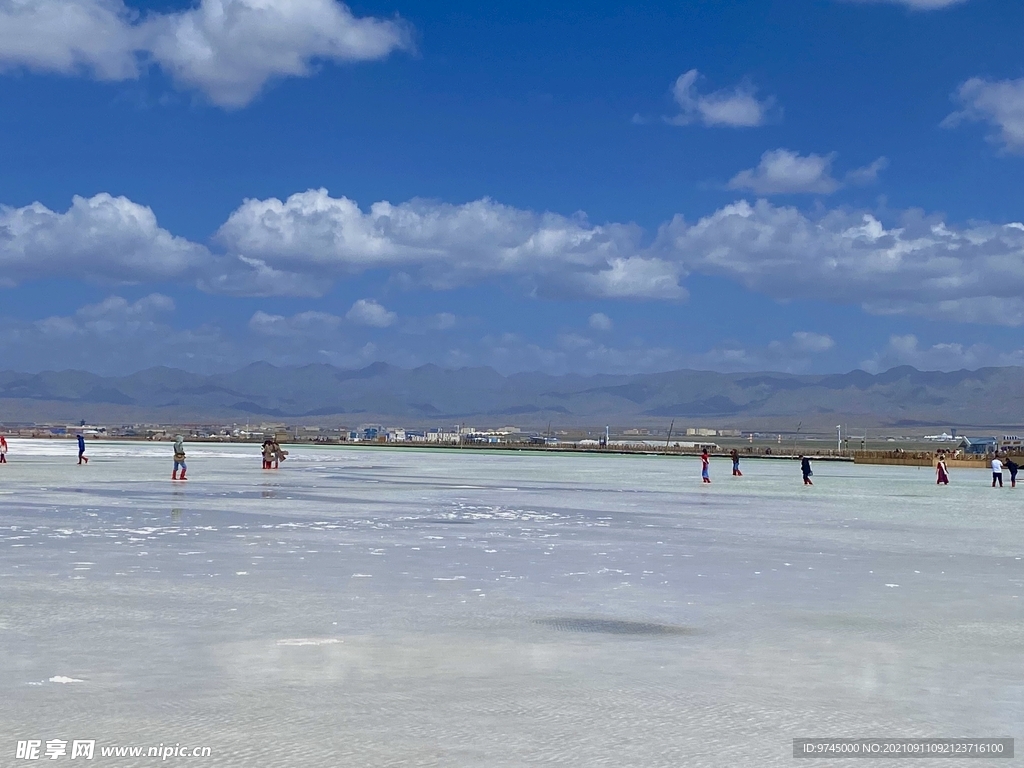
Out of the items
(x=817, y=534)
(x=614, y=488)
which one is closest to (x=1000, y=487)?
(x=614, y=488)

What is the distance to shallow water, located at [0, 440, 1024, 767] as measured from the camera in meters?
7.34

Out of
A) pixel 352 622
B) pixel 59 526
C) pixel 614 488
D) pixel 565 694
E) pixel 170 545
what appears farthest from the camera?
pixel 614 488

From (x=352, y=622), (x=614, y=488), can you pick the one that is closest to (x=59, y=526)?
(x=352, y=622)

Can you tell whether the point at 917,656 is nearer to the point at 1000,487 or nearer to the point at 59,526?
the point at 59,526

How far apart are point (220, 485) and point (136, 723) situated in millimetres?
29746

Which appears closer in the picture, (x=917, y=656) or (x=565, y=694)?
(x=565, y=694)

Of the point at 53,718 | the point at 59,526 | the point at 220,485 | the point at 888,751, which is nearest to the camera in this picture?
the point at 888,751

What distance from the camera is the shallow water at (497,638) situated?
7344 millimetres

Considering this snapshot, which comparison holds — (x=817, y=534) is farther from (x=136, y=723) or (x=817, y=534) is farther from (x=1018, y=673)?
(x=136, y=723)

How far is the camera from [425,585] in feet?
45.3

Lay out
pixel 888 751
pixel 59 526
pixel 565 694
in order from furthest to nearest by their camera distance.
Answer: pixel 59 526
pixel 565 694
pixel 888 751

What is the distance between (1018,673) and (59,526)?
54.3 ft

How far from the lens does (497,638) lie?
34.4 ft

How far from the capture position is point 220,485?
119ft
